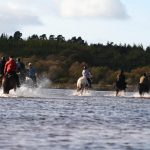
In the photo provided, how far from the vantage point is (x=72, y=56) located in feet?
523

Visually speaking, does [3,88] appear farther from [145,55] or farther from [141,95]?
[145,55]

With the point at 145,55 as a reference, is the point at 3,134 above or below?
below

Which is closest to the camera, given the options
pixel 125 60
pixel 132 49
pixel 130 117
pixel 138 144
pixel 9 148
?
pixel 9 148

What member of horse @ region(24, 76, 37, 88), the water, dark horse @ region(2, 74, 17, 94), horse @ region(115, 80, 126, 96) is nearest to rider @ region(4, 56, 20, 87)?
dark horse @ region(2, 74, 17, 94)

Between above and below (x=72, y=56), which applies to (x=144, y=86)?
below

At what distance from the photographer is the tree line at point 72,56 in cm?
13375

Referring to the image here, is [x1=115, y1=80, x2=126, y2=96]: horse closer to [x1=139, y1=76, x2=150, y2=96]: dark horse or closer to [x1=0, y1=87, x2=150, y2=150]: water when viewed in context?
[x1=139, y1=76, x2=150, y2=96]: dark horse

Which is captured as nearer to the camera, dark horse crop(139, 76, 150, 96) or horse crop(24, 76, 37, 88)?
horse crop(24, 76, 37, 88)

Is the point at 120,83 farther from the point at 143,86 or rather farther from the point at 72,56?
the point at 72,56

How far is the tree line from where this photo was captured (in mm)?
133750

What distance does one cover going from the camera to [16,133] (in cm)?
1923

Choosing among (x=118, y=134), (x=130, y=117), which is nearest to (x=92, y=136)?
(x=118, y=134)

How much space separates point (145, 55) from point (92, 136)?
15209cm

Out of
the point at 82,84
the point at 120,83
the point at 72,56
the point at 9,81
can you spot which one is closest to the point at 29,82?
the point at 82,84
